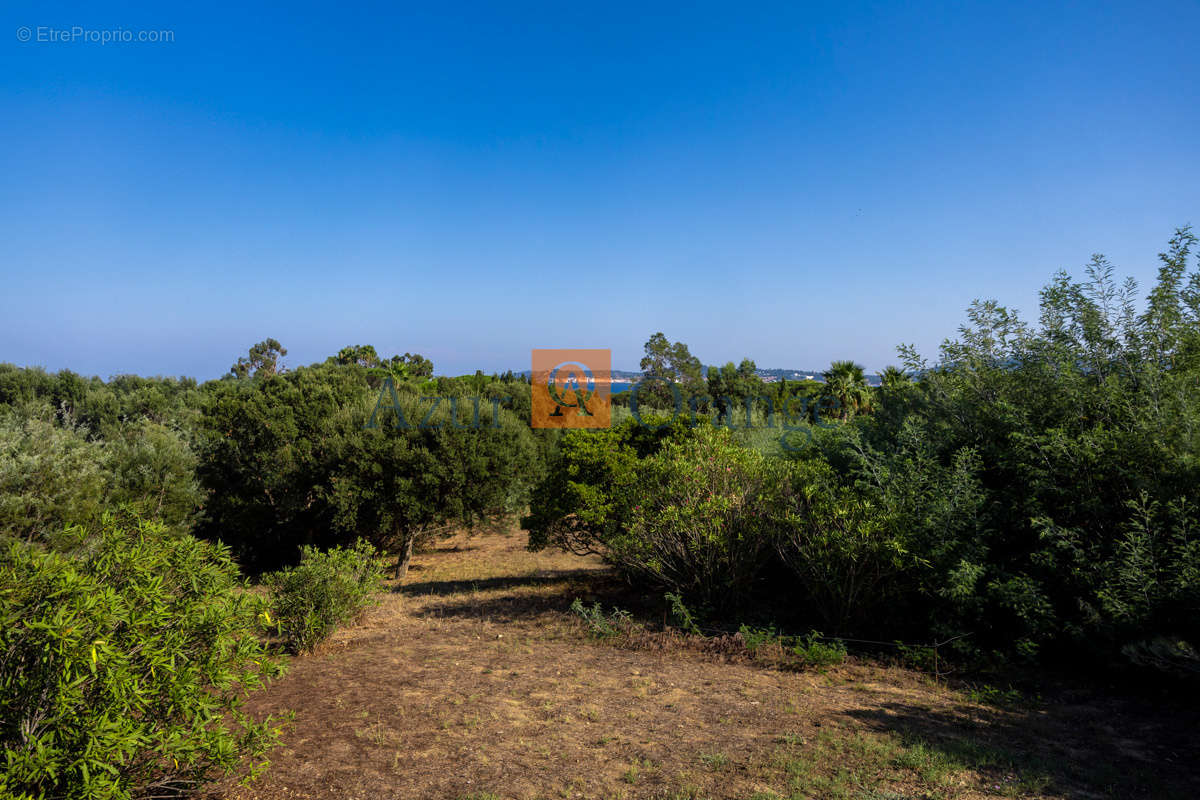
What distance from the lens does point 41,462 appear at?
10234 millimetres

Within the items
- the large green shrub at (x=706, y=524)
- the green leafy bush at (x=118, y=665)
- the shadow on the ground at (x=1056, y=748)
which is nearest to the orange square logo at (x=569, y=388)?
the large green shrub at (x=706, y=524)

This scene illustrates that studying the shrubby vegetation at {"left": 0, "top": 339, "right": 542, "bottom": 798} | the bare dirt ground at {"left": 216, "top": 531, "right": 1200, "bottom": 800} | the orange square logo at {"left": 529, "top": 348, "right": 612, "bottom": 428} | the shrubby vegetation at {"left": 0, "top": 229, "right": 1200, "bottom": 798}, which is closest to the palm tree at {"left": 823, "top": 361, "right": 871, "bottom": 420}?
the orange square logo at {"left": 529, "top": 348, "right": 612, "bottom": 428}

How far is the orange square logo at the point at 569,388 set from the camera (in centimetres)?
2534

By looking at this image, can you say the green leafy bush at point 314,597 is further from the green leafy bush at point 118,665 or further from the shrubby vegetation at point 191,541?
the green leafy bush at point 118,665

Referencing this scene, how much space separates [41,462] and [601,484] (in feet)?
31.7

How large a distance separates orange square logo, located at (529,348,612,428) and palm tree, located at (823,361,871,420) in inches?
512

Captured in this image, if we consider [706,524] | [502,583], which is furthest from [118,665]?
[502,583]

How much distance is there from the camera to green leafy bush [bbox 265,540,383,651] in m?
7.21

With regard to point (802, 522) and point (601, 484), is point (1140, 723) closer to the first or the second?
point (802, 522)

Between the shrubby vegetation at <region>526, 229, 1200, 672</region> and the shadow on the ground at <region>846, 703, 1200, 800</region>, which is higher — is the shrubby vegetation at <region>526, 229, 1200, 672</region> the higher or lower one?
the higher one

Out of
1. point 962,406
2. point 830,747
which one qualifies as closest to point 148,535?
point 830,747

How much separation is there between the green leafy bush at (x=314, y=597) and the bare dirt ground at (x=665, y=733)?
0.35m

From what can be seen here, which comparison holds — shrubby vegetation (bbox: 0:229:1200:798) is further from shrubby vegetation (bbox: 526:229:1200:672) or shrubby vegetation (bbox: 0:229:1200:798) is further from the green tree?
the green tree

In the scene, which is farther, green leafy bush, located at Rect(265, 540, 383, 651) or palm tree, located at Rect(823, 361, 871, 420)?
palm tree, located at Rect(823, 361, 871, 420)
